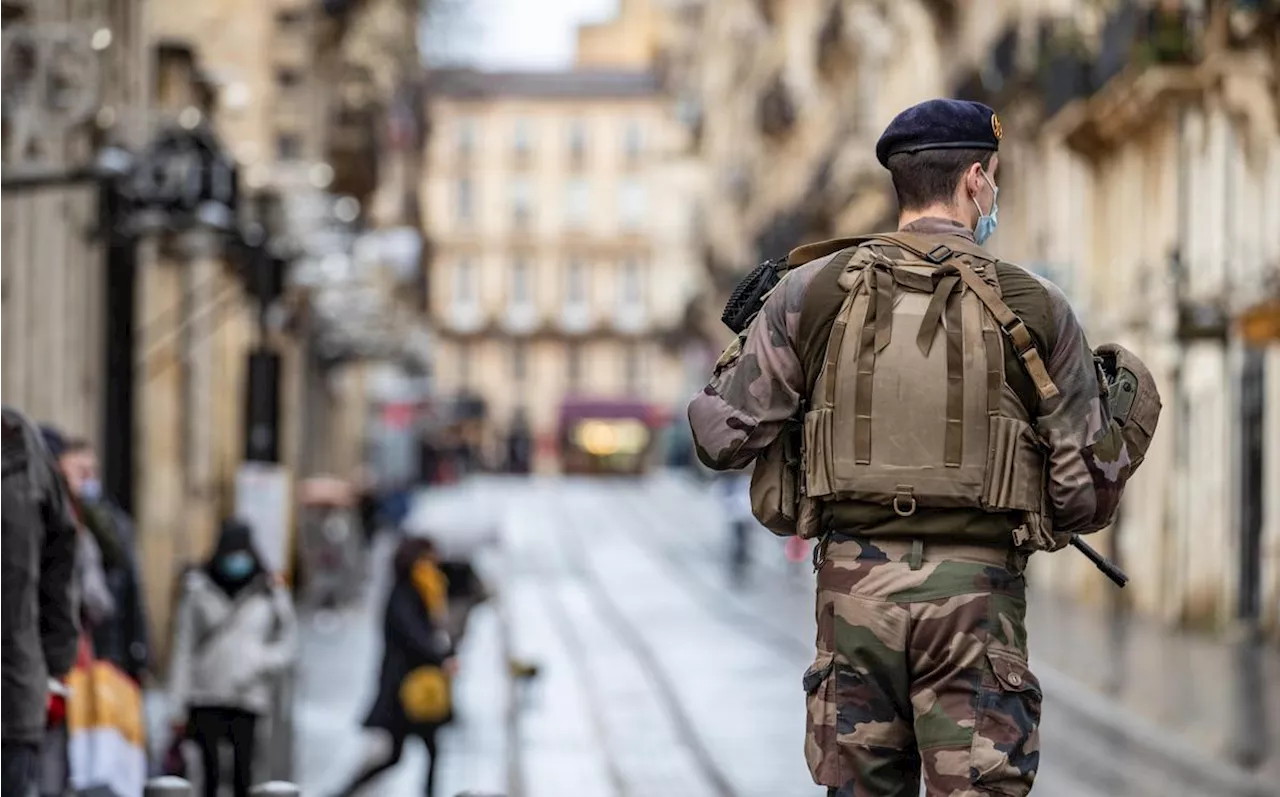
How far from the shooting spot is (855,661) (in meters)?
5.23

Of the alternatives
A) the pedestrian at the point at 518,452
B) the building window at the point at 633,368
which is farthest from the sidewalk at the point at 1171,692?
the building window at the point at 633,368

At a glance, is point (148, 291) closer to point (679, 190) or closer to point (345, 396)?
point (345, 396)

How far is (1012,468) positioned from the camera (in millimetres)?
5211

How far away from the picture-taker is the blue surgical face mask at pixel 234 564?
13211 millimetres

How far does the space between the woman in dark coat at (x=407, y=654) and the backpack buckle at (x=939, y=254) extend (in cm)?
877

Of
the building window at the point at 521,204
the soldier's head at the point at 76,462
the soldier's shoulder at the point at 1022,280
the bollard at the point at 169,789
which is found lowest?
the bollard at the point at 169,789

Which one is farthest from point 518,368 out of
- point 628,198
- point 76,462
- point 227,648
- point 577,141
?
point 76,462

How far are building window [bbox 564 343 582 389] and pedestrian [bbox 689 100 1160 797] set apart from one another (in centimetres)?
11789

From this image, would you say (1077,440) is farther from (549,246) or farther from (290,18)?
(549,246)

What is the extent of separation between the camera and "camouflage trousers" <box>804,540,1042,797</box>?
514cm

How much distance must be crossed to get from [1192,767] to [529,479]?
240 feet

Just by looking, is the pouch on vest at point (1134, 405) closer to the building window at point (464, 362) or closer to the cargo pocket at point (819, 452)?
the cargo pocket at point (819, 452)

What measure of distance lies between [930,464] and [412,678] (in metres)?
9.35

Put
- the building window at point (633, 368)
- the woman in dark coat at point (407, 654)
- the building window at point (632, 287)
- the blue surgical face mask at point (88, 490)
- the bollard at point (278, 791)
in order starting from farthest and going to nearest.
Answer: the building window at point (632, 287) < the building window at point (633, 368) < the woman in dark coat at point (407, 654) < the blue surgical face mask at point (88, 490) < the bollard at point (278, 791)
